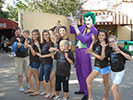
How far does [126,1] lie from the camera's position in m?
15.5

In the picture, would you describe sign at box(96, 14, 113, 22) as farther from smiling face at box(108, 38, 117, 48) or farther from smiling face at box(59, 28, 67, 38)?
smiling face at box(108, 38, 117, 48)

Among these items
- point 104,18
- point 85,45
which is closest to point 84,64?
point 85,45

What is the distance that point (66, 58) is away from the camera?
11.6 feet

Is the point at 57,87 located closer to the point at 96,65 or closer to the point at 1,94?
the point at 96,65

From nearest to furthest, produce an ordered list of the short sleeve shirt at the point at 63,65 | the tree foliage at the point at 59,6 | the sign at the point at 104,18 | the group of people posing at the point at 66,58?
the group of people posing at the point at 66,58 → the short sleeve shirt at the point at 63,65 → the sign at the point at 104,18 → the tree foliage at the point at 59,6

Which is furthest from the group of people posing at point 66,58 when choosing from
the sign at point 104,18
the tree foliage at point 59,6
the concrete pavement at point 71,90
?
the tree foliage at point 59,6

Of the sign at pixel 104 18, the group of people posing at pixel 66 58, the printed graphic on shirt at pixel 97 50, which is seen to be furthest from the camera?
the sign at pixel 104 18

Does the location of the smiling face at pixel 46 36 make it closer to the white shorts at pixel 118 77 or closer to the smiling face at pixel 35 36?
the smiling face at pixel 35 36

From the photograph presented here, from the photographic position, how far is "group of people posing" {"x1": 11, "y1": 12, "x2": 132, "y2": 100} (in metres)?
3.35

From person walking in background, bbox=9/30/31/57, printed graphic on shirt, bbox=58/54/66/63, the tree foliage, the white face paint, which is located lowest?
printed graphic on shirt, bbox=58/54/66/63

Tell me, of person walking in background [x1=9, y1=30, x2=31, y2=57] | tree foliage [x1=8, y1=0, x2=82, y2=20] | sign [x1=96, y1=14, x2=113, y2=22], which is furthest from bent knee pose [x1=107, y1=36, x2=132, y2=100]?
tree foliage [x1=8, y1=0, x2=82, y2=20]

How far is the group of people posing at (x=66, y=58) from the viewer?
3346 millimetres

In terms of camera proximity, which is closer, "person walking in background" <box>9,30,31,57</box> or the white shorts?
the white shorts

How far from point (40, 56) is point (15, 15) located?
3200 centimetres
